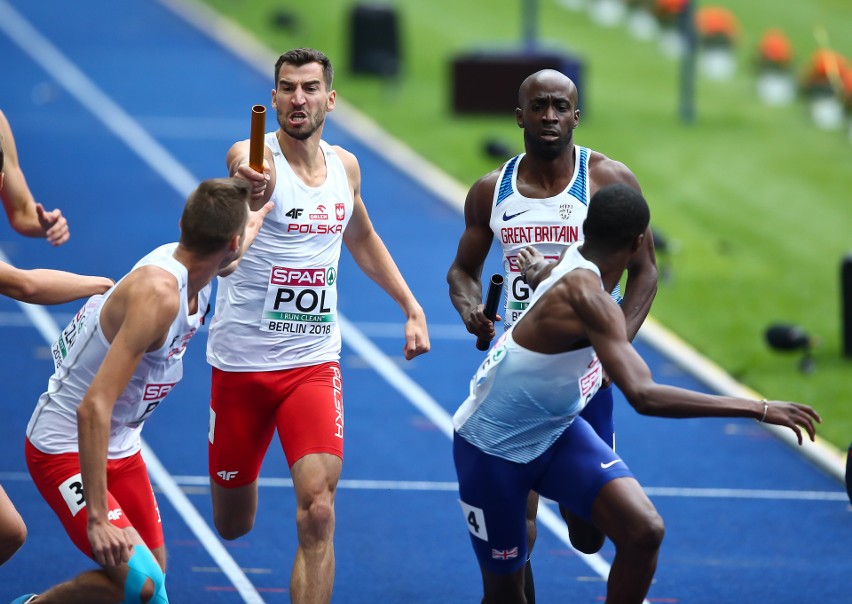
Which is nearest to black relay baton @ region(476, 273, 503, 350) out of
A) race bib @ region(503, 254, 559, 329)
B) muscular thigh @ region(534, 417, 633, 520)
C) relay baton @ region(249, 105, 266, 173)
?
race bib @ region(503, 254, 559, 329)

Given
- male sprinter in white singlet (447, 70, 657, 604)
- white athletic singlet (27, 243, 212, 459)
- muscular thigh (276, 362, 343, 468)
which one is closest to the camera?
white athletic singlet (27, 243, 212, 459)

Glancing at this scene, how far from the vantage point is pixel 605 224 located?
6.58 meters

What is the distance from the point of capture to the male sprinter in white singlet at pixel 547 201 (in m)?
7.84

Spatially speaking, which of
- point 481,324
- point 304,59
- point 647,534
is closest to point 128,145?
point 304,59

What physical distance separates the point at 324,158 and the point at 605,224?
2083mm

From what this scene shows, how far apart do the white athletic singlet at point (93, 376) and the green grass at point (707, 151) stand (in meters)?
6.35

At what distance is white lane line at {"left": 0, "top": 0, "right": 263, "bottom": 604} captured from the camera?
9227 millimetres

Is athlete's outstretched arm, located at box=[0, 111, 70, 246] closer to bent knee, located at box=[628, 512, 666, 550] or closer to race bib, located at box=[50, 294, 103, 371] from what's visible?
race bib, located at box=[50, 294, 103, 371]

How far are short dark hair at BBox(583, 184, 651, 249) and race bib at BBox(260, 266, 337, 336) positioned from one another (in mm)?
1725

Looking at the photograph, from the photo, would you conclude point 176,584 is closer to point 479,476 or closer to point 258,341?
point 258,341

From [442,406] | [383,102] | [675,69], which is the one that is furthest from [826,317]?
[675,69]

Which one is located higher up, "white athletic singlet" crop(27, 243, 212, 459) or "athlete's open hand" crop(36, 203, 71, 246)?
"athlete's open hand" crop(36, 203, 71, 246)

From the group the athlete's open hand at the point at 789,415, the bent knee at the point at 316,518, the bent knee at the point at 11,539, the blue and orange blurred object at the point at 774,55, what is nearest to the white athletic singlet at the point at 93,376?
the bent knee at the point at 11,539

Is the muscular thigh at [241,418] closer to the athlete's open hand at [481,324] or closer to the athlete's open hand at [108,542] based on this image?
the athlete's open hand at [481,324]
